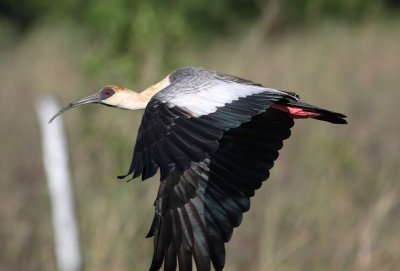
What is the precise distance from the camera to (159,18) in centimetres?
950

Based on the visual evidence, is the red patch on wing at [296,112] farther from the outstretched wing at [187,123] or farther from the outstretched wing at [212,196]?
the outstretched wing at [187,123]

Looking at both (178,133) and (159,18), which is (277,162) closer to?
(159,18)

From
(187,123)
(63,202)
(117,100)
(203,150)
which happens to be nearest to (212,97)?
(187,123)

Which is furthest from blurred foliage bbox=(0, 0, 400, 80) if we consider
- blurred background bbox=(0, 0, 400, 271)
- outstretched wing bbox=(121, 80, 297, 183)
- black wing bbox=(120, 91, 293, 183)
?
black wing bbox=(120, 91, 293, 183)

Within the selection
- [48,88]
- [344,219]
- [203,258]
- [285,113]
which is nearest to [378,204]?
[344,219]

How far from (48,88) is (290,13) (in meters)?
5.60

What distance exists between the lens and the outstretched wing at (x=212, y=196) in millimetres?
5270

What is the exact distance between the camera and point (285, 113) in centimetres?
577

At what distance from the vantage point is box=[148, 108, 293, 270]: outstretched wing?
5.27 meters

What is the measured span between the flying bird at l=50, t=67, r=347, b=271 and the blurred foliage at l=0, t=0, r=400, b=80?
2.94 metres

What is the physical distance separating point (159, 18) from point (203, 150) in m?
5.01

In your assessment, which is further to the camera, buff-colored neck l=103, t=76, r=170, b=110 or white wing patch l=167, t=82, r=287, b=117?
buff-colored neck l=103, t=76, r=170, b=110

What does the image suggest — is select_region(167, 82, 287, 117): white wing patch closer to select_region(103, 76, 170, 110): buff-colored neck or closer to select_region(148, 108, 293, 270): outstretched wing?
select_region(148, 108, 293, 270): outstretched wing

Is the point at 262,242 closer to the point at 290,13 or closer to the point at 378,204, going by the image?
the point at 378,204
